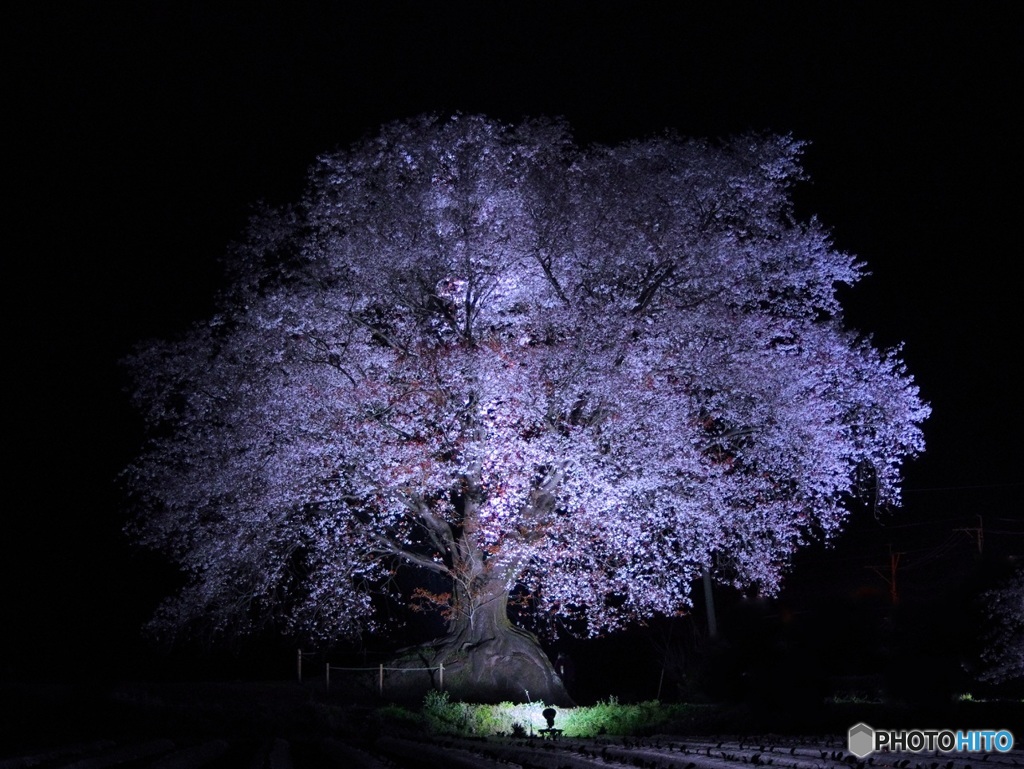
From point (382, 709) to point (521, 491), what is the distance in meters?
5.42

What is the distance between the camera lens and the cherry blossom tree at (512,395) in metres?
22.3

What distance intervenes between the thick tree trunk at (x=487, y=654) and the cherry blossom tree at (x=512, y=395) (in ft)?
0.17

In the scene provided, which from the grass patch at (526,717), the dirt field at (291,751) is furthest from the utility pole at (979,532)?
the dirt field at (291,751)

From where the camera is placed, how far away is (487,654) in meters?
24.3

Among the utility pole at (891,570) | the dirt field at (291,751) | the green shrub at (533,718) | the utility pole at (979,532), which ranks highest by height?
the utility pole at (979,532)

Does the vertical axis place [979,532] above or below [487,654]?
above
